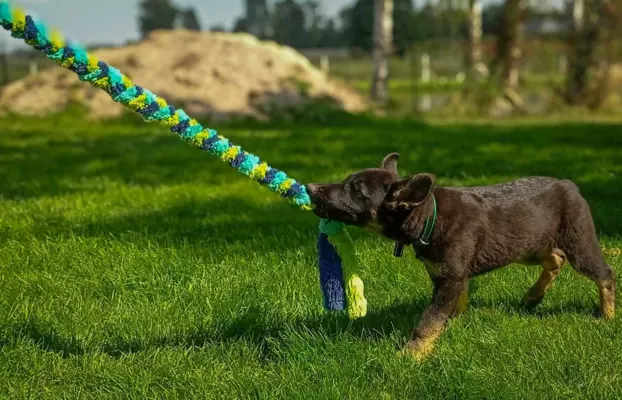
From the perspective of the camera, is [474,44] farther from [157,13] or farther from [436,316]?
[157,13]

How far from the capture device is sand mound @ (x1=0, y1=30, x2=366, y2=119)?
717 inches

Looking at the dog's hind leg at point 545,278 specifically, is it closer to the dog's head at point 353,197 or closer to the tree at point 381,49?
the dog's head at point 353,197

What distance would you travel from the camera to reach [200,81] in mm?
18641

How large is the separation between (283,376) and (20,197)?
560cm

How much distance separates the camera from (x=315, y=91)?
19.3m

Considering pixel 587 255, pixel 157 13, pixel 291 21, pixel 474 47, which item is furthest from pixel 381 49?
pixel 157 13

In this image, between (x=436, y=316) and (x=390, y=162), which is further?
(x=390, y=162)

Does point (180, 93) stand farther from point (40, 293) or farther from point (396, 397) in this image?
point (396, 397)

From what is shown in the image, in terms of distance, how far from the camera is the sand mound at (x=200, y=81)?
1820cm

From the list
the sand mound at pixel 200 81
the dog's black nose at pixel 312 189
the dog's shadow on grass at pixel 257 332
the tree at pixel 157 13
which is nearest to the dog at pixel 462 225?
the dog's black nose at pixel 312 189

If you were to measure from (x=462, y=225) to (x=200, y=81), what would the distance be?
15.1m

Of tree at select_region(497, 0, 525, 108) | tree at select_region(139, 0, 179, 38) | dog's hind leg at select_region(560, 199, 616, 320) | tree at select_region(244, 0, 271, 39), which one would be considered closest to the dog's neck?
dog's hind leg at select_region(560, 199, 616, 320)

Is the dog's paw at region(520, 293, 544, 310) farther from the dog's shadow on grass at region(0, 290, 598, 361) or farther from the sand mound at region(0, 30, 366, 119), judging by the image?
the sand mound at region(0, 30, 366, 119)

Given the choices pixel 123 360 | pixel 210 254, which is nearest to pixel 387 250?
pixel 210 254
